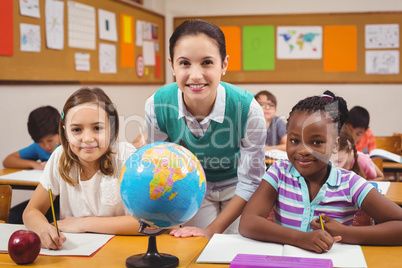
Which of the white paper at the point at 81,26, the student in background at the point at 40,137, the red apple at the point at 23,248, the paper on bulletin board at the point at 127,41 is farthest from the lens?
the paper on bulletin board at the point at 127,41

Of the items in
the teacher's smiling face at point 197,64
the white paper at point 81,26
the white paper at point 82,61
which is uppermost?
the white paper at point 81,26

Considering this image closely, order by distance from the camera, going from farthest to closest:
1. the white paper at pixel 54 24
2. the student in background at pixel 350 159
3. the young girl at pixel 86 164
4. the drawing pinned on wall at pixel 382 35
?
the drawing pinned on wall at pixel 382 35
the white paper at pixel 54 24
the student in background at pixel 350 159
the young girl at pixel 86 164

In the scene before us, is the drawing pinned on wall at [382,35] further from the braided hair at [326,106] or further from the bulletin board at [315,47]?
the braided hair at [326,106]

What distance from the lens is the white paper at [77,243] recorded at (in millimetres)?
1475

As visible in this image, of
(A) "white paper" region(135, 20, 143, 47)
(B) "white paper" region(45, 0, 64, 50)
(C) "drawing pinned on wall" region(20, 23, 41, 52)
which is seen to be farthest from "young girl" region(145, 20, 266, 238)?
(A) "white paper" region(135, 20, 143, 47)

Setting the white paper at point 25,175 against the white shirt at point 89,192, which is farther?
the white paper at point 25,175

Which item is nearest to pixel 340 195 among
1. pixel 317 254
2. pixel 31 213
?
pixel 317 254

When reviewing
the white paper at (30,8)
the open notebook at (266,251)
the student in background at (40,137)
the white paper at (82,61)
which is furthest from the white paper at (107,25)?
the open notebook at (266,251)

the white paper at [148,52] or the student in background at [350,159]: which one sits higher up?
the white paper at [148,52]

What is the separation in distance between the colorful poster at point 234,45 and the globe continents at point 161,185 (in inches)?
209

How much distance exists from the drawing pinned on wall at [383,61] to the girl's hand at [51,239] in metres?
5.62

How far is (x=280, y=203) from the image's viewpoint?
1.74 meters

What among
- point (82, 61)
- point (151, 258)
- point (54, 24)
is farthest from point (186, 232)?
point (82, 61)

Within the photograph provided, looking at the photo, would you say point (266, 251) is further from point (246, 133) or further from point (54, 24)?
point (54, 24)
